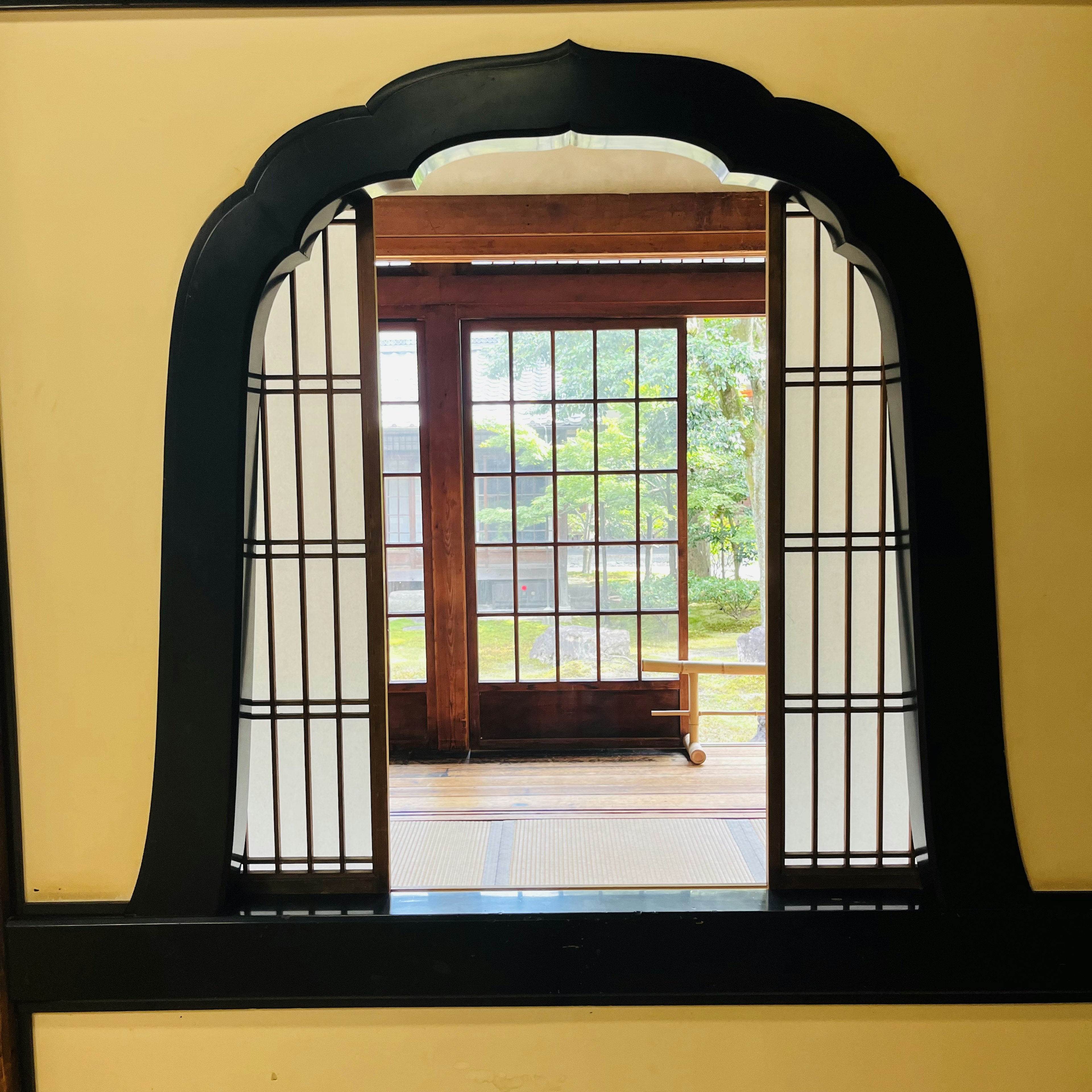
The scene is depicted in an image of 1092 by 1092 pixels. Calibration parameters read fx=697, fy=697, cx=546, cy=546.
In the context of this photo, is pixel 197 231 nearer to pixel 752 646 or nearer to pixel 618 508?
pixel 618 508

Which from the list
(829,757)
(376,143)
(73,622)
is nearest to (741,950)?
(829,757)

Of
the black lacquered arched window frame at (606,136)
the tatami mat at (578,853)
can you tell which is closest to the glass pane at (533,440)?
the tatami mat at (578,853)

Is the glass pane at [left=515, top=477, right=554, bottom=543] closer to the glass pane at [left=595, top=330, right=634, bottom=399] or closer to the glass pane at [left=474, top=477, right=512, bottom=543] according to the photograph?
the glass pane at [left=474, top=477, right=512, bottom=543]

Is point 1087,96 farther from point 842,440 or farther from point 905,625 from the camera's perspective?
point 905,625

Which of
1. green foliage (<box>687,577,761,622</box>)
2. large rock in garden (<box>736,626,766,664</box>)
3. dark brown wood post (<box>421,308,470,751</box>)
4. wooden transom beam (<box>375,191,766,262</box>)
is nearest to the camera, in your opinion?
wooden transom beam (<box>375,191,766,262</box>)

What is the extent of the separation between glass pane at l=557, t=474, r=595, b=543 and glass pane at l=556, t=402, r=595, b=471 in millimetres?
57

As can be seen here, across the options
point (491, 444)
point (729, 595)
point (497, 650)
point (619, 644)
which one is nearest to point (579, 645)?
point (619, 644)

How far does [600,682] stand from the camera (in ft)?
12.8

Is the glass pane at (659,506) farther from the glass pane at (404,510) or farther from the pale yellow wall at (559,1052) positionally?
the pale yellow wall at (559,1052)

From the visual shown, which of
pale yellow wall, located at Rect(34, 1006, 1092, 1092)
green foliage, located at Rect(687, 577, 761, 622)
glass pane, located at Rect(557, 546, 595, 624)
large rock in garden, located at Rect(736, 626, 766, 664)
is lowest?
pale yellow wall, located at Rect(34, 1006, 1092, 1092)

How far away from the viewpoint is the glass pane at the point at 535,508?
12.9ft

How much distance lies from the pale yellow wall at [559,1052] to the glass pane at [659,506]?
259 centimetres

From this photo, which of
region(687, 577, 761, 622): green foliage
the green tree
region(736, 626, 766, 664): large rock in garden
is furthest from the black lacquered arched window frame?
region(687, 577, 761, 622): green foliage

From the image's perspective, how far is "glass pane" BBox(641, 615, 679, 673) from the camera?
156 inches
